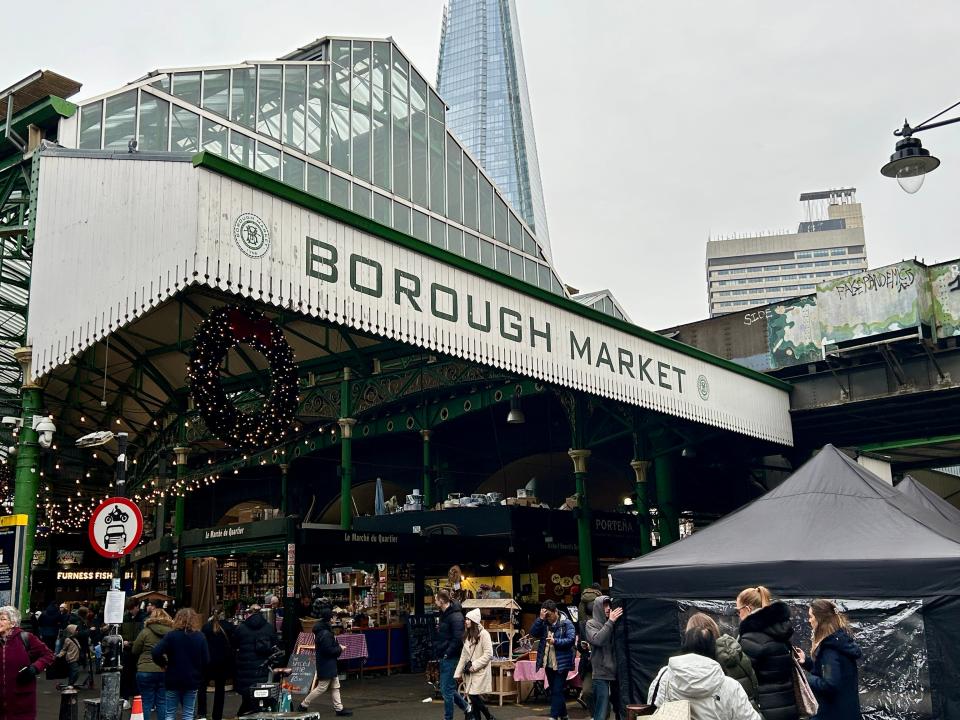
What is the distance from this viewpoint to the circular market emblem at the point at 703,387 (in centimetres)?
1867

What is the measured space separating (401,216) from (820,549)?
67.4 feet

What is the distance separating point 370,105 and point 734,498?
16.9 metres

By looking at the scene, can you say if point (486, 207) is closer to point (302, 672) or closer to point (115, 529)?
point (302, 672)

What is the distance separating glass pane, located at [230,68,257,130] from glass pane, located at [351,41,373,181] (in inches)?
136

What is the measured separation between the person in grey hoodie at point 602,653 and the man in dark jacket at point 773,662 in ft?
13.4

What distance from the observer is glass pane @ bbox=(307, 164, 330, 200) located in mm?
26094

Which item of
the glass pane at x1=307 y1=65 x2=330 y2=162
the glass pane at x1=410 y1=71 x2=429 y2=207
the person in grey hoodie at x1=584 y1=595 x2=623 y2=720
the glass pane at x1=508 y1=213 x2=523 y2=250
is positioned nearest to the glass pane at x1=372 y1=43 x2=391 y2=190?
the glass pane at x1=410 y1=71 x2=429 y2=207

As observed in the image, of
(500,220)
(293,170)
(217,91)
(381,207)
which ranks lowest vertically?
(381,207)

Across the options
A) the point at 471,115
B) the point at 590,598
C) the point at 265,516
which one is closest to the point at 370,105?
the point at 265,516

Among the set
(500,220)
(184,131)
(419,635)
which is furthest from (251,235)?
(500,220)

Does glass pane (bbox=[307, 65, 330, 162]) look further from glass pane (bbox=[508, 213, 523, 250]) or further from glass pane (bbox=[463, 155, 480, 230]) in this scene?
glass pane (bbox=[508, 213, 523, 250])

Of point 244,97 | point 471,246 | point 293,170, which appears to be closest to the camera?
point 244,97

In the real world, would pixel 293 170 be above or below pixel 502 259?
above

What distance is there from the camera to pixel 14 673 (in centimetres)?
793
